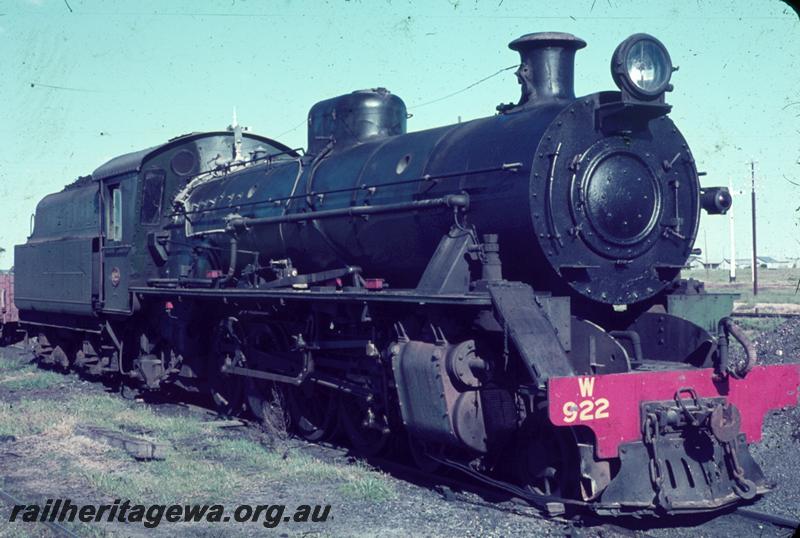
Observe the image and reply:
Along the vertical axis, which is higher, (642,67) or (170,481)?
(642,67)

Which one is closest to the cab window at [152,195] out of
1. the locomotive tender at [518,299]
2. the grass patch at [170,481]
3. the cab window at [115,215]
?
the cab window at [115,215]

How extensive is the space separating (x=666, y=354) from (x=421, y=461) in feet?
7.38

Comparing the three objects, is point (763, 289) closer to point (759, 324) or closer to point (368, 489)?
point (759, 324)

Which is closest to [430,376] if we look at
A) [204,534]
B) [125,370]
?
[204,534]

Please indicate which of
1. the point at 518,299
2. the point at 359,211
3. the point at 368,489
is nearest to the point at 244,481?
the point at 368,489

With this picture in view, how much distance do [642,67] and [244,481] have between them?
4593mm

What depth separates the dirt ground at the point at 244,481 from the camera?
18.8 feet

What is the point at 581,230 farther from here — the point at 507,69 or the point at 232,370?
the point at 232,370

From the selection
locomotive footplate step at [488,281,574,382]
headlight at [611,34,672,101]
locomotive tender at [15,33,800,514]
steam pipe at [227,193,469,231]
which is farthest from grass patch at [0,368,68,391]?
headlight at [611,34,672,101]

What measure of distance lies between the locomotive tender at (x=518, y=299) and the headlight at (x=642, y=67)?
19 mm

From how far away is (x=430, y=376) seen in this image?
20.8ft

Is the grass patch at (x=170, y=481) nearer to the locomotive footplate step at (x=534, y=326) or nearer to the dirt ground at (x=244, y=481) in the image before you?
the dirt ground at (x=244, y=481)

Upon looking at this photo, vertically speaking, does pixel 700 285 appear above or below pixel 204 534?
above

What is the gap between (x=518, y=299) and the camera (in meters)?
6.04
